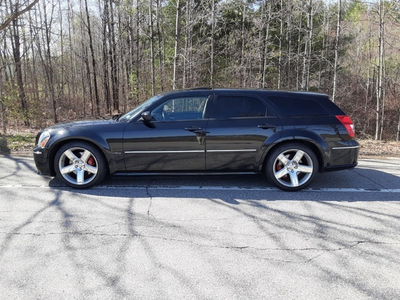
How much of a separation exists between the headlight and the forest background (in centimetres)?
1044

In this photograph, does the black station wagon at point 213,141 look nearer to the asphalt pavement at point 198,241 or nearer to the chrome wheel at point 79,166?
the chrome wheel at point 79,166

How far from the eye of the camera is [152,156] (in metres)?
4.79

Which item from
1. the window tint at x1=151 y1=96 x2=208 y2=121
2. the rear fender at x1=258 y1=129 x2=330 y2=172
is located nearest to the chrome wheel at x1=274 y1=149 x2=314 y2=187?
the rear fender at x1=258 y1=129 x2=330 y2=172

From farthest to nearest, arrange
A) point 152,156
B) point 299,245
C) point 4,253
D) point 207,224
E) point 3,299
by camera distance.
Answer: point 152,156 → point 207,224 → point 299,245 → point 4,253 → point 3,299

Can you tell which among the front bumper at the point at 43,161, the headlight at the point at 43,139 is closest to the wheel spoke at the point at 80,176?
the front bumper at the point at 43,161

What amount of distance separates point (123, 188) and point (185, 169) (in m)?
1.04

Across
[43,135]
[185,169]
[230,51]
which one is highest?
[230,51]

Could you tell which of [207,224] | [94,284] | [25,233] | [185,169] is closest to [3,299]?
[94,284]

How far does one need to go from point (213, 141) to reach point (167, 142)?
2.36ft

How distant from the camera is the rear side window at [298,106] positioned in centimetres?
487

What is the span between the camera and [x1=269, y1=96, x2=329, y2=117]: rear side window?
192 inches

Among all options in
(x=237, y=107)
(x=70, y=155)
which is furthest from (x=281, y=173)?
(x=70, y=155)

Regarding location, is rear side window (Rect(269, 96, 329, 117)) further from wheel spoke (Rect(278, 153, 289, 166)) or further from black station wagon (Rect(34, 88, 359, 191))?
wheel spoke (Rect(278, 153, 289, 166))

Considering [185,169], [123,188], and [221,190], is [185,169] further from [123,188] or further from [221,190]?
[123,188]
